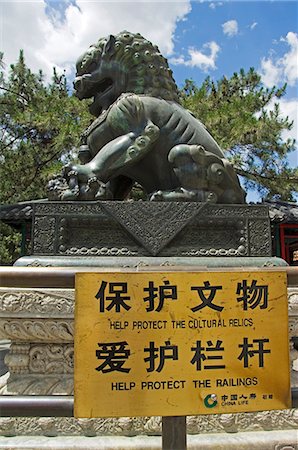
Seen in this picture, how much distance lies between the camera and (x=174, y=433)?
1178mm

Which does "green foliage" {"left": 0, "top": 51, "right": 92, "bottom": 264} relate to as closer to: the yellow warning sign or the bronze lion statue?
the bronze lion statue

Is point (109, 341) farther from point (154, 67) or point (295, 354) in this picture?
point (154, 67)

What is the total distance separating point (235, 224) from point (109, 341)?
1755 millimetres

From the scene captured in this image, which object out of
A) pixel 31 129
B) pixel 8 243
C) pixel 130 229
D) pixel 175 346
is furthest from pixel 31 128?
pixel 175 346

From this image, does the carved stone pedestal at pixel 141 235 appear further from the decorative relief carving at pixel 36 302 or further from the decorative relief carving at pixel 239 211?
the decorative relief carving at pixel 36 302

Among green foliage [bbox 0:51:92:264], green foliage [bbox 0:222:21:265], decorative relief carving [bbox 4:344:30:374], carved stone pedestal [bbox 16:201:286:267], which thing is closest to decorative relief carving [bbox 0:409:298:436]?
decorative relief carving [bbox 4:344:30:374]

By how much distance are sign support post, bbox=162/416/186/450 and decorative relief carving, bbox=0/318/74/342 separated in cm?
111

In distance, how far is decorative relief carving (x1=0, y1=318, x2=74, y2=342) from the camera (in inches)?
86.1

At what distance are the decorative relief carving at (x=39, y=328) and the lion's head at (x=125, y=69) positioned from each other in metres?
2.00

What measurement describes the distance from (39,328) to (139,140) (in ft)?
4.85

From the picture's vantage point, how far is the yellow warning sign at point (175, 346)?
1189mm

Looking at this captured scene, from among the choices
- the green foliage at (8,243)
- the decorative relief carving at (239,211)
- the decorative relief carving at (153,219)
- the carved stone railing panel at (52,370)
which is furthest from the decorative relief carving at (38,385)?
the green foliage at (8,243)

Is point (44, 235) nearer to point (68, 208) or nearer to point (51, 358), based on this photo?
point (68, 208)

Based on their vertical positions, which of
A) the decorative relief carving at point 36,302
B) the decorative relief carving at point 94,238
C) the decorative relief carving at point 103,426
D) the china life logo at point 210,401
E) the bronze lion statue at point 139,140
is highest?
the bronze lion statue at point 139,140
